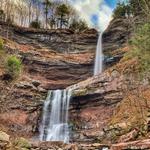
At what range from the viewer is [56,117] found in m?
49.8

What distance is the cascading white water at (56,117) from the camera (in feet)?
155

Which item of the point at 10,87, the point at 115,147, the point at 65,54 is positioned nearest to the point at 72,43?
the point at 65,54

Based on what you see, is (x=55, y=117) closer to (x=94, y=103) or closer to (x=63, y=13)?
(x=94, y=103)

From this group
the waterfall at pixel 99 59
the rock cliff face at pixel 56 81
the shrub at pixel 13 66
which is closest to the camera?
the rock cliff face at pixel 56 81

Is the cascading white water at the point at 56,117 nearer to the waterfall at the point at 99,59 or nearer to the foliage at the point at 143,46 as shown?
the waterfall at the point at 99,59

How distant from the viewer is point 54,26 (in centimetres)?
8850

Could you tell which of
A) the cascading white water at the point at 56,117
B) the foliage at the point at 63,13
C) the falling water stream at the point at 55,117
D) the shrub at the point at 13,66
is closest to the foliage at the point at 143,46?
the falling water stream at the point at 55,117

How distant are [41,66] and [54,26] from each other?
2801cm

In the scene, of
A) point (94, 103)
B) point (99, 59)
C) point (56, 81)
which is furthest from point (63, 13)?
point (94, 103)

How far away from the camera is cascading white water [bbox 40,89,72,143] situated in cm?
4739

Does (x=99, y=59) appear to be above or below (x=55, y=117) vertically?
above

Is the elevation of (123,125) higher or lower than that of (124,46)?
lower

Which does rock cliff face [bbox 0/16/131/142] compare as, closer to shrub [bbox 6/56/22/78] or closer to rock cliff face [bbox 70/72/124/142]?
rock cliff face [bbox 70/72/124/142]

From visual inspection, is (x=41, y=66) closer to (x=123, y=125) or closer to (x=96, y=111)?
(x=96, y=111)
